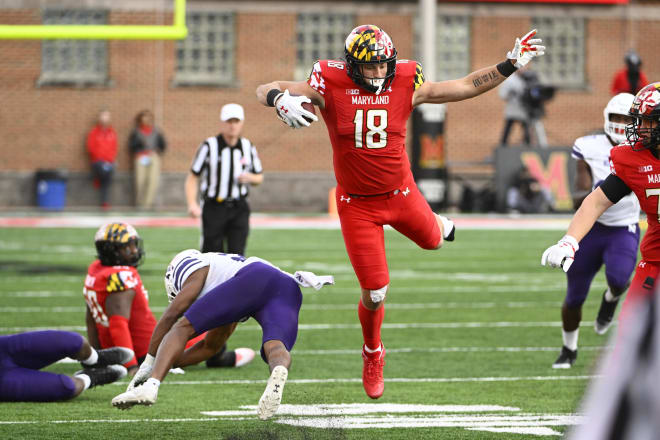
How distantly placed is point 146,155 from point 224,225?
14.7 metres

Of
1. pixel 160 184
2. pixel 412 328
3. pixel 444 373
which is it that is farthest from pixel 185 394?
pixel 160 184

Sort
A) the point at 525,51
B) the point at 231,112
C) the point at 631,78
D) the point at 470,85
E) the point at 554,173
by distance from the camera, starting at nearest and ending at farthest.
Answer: the point at 525,51
the point at 470,85
the point at 231,112
the point at 631,78
the point at 554,173

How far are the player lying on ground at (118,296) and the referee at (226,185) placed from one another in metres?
2.79

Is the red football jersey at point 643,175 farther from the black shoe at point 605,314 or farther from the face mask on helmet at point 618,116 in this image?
the black shoe at point 605,314

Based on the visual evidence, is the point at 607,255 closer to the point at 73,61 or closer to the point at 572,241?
the point at 572,241

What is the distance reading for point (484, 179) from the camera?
24938mm

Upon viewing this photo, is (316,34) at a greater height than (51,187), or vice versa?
(316,34)

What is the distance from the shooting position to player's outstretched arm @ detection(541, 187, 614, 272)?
4.81m

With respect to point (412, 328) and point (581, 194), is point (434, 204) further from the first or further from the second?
point (581, 194)

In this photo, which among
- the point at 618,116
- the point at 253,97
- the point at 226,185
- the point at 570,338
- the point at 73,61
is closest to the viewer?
the point at 618,116

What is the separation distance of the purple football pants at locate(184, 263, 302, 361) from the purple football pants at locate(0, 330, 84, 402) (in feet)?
4.11

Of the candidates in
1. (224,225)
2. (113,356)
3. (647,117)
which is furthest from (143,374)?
(224,225)

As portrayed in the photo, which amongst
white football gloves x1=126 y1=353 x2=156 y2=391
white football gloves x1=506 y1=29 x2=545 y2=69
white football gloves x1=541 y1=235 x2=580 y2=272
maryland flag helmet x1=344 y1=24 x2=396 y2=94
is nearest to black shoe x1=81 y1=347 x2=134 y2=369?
white football gloves x1=126 y1=353 x2=156 y2=391

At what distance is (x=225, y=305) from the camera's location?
5.18m
